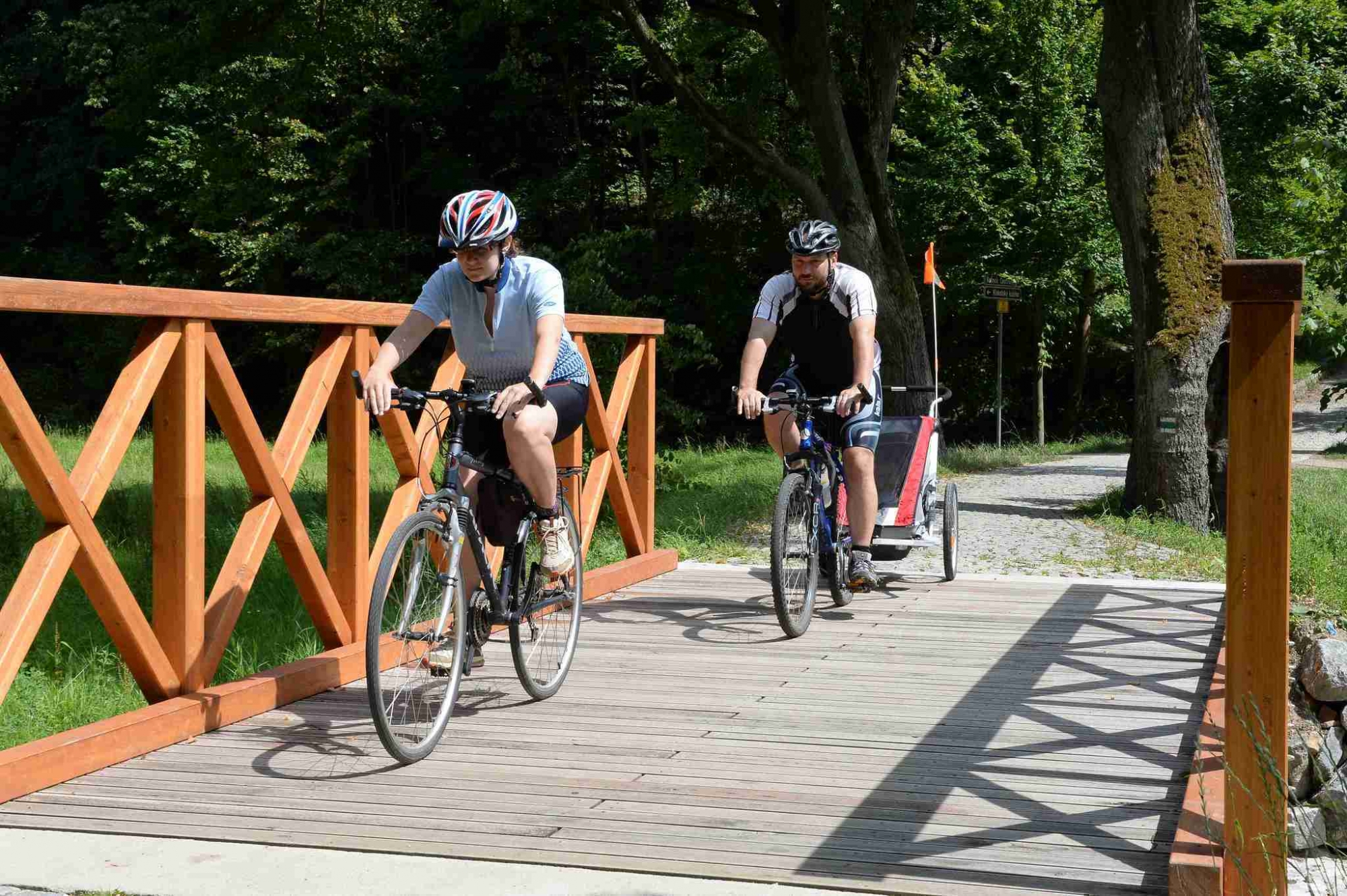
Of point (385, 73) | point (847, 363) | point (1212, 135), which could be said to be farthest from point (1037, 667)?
point (385, 73)

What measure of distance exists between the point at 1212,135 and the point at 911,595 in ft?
19.2

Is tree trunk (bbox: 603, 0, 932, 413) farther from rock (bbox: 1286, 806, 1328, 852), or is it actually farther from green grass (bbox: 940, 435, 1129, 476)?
rock (bbox: 1286, 806, 1328, 852)

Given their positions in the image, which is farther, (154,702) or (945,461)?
(945,461)

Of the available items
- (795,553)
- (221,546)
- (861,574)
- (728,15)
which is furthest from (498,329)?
(728,15)

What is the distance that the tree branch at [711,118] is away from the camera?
15.1 metres

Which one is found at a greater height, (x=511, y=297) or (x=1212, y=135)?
(x=1212, y=135)

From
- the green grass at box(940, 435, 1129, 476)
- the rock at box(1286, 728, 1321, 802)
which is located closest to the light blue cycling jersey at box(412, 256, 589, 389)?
the rock at box(1286, 728, 1321, 802)

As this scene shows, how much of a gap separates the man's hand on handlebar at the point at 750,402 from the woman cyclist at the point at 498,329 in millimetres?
1174

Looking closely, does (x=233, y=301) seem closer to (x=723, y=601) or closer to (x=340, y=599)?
(x=340, y=599)

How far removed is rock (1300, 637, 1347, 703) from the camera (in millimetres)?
6000

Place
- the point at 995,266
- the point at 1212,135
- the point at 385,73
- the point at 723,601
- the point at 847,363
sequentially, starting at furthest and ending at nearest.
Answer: the point at 385,73, the point at 995,266, the point at 1212,135, the point at 723,601, the point at 847,363

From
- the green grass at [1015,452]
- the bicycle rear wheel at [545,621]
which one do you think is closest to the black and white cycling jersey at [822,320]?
the bicycle rear wheel at [545,621]

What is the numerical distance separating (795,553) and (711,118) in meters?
9.86

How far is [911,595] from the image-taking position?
782 cm
